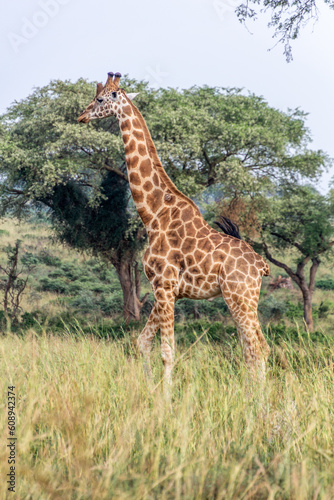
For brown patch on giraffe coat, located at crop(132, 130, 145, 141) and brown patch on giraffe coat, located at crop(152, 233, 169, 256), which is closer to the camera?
Result: brown patch on giraffe coat, located at crop(152, 233, 169, 256)

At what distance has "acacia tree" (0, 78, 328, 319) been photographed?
52.7 ft

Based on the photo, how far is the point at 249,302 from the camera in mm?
6695

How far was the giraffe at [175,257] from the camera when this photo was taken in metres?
6.67

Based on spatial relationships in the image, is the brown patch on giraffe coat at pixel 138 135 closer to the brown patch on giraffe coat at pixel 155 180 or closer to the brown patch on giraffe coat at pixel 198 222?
the brown patch on giraffe coat at pixel 155 180

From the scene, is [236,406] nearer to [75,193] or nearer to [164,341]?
[164,341]

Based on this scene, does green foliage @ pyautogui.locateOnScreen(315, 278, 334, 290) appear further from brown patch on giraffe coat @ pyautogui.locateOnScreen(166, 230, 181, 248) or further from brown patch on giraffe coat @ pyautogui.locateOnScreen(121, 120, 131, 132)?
brown patch on giraffe coat @ pyautogui.locateOnScreen(121, 120, 131, 132)

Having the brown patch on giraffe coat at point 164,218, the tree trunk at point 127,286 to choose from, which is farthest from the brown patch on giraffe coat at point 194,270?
the tree trunk at point 127,286

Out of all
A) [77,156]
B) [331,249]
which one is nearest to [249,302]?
[77,156]

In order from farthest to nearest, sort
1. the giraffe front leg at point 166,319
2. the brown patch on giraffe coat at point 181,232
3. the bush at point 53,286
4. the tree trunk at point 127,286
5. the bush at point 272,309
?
the bush at point 53,286 → the bush at point 272,309 → the tree trunk at point 127,286 → the brown patch on giraffe coat at point 181,232 → the giraffe front leg at point 166,319

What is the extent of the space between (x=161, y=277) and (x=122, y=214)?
12.4 m

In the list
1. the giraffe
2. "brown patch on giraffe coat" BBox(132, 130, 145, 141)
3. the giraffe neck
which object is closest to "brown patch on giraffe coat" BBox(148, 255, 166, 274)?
the giraffe

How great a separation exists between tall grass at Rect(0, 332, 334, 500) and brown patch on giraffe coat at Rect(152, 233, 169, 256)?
1.50 meters

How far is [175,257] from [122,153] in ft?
34.0

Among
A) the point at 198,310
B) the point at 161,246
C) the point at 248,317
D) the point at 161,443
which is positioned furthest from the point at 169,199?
the point at 198,310
